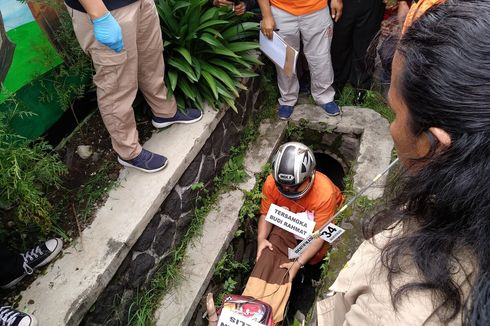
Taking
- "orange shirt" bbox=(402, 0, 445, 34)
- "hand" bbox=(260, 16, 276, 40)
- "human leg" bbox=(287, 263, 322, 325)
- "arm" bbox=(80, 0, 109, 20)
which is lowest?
"human leg" bbox=(287, 263, 322, 325)

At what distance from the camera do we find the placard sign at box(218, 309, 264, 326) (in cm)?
271

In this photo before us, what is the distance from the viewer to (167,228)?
10.6ft

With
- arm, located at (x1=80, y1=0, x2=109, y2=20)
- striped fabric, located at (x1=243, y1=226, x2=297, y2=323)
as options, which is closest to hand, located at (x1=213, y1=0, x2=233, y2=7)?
arm, located at (x1=80, y1=0, x2=109, y2=20)

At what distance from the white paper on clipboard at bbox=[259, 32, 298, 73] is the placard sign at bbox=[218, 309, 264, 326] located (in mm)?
2144

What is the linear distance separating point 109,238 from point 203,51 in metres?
1.84

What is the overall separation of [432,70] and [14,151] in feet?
7.81

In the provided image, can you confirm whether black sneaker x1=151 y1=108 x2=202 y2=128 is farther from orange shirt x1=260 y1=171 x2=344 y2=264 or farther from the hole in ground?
the hole in ground

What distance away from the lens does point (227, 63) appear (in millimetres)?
3604

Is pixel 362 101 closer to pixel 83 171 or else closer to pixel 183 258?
pixel 183 258

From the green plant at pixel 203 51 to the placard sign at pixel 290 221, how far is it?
3.36 ft

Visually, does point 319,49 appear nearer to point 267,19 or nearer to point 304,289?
point 267,19

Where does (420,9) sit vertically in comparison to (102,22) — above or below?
above

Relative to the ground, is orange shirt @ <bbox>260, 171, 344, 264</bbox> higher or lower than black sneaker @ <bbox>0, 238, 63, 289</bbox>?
lower

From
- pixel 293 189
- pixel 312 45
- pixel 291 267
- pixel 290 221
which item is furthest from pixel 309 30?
pixel 291 267
